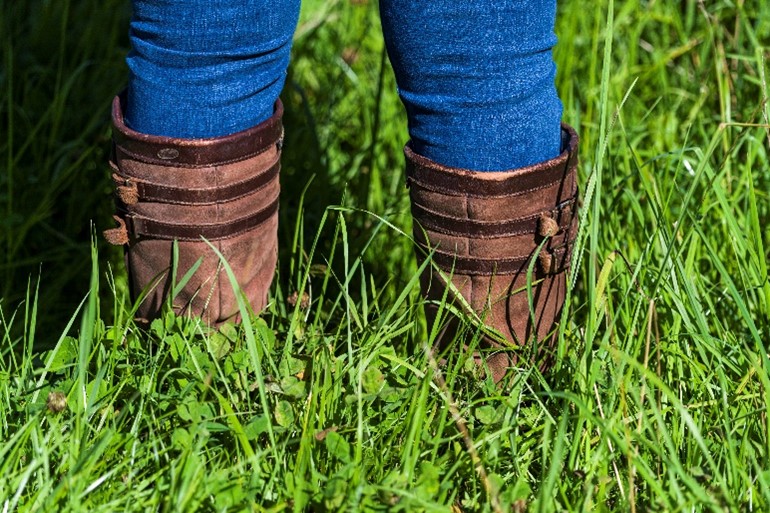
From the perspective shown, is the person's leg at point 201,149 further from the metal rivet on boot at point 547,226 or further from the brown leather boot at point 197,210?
the metal rivet on boot at point 547,226

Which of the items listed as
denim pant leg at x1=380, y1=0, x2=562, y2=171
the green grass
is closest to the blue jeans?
denim pant leg at x1=380, y1=0, x2=562, y2=171

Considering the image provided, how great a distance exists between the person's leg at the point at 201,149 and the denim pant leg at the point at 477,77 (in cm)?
20

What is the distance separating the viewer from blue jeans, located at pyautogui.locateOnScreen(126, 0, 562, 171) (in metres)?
1.36

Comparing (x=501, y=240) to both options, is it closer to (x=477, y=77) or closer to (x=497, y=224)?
(x=497, y=224)

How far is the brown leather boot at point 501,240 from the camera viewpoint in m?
1.49

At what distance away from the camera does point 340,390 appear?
151 centimetres

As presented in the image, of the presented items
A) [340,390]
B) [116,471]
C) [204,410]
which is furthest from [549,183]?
[116,471]

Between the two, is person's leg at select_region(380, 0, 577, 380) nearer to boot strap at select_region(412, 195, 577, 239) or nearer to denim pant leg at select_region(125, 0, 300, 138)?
boot strap at select_region(412, 195, 577, 239)

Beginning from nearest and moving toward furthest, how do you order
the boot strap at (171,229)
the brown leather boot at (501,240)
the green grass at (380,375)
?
the green grass at (380,375)
the brown leather boot at (501,240)
the boot strap at (171,229)

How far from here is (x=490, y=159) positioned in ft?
4.84

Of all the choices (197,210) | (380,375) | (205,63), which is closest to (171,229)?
(197,210)

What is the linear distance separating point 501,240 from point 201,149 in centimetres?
46

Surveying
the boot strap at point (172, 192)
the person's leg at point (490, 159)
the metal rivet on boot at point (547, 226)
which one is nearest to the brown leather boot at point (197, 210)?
the boot strap at point (172, 192)

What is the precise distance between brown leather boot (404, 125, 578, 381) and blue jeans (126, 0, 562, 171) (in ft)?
0.10
